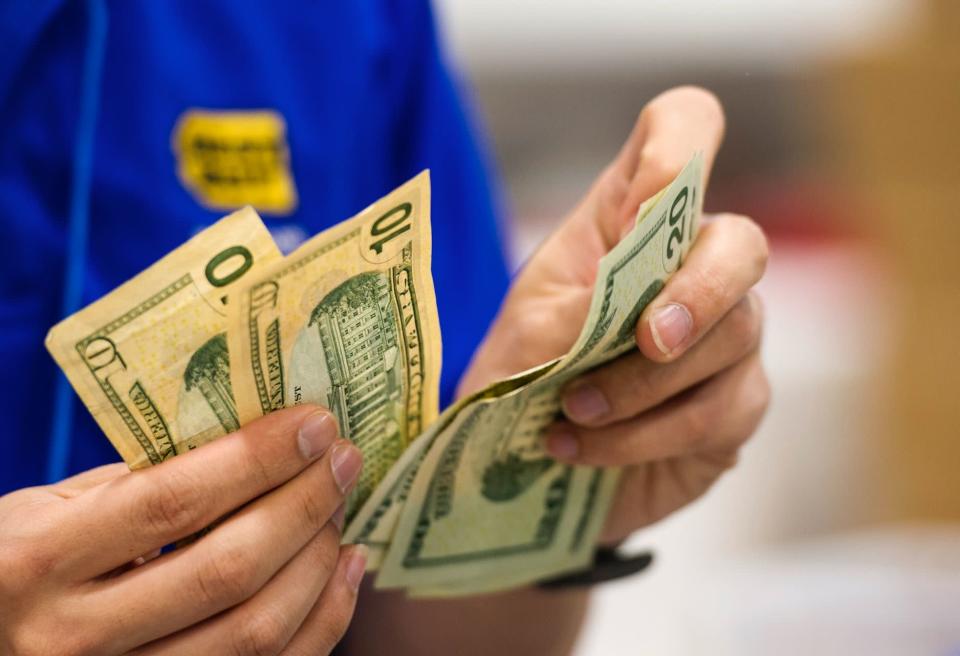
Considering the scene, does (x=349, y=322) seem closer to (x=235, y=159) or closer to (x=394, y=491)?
(x=394, y=491)

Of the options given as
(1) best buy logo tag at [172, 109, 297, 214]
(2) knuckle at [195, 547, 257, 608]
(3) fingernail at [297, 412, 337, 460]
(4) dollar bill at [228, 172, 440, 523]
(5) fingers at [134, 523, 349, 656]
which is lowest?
(5) fingers at [134, 523, 349, 656]

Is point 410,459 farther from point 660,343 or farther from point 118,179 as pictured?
point 118,179

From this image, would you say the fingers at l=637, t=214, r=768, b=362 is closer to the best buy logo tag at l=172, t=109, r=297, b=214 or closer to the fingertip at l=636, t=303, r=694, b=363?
the fingertip at l=636, t=303, r=694, b=363

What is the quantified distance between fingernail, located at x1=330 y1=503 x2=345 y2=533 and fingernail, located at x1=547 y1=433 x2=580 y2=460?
14 cm

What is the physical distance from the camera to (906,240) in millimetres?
1853

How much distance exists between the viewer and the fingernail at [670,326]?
1.66 ft

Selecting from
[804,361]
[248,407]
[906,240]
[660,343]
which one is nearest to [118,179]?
[248,407]

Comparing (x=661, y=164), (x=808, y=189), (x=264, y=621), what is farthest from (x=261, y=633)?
(x=808, y=189)

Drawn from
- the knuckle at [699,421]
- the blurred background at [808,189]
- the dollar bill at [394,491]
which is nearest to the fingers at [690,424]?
the knuckle at [699,421]

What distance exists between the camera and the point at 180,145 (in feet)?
2.46

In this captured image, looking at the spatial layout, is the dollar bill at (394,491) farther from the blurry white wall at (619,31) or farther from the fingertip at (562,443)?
the blurry white wall at (619,31)

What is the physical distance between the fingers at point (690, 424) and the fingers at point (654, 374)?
1 cm

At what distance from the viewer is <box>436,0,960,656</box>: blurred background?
65.5 inches

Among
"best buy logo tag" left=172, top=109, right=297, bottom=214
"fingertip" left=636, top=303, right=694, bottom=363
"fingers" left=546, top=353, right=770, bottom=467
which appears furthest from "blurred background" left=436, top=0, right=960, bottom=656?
"fingertip" left=636, top=303, right=694, bottom=363
